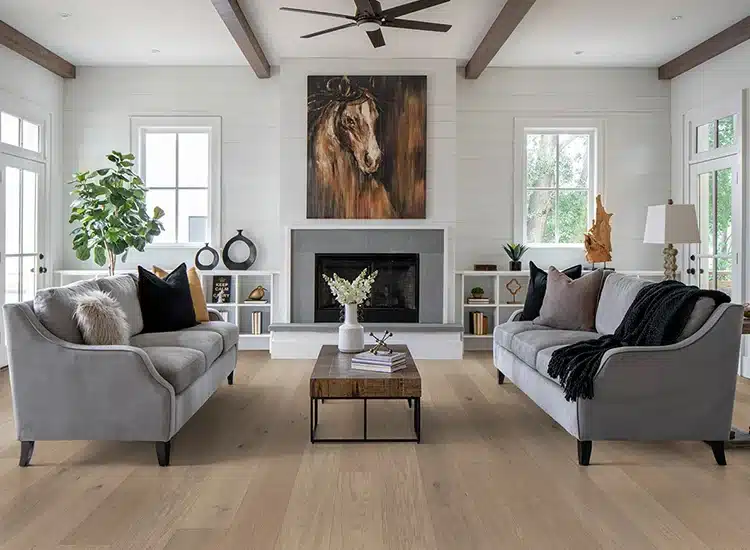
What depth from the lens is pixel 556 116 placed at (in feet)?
24.9

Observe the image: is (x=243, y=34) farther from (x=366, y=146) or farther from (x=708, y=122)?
(x=708, y=122)

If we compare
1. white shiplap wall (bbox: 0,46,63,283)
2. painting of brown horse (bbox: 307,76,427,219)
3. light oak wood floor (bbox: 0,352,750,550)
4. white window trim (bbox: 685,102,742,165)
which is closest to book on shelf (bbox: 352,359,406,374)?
light oak wood floor (bbox: 0,352,750,550)

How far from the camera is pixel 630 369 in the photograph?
357 centimetres

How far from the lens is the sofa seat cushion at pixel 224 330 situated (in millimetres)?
5199

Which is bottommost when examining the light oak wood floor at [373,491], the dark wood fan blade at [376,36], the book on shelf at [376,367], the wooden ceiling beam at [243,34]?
the light oak wood floor at [373,491]

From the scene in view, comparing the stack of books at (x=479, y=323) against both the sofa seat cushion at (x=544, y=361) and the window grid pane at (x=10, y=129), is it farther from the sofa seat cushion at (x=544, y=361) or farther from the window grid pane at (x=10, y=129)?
the window grid pane at (x=10, y=129)

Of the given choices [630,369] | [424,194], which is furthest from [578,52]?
[630,369]

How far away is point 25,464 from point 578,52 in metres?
5.90

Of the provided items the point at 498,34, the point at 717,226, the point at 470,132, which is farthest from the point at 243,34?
the point at 717,226

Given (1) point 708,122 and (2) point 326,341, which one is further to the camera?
(2) point 326,341

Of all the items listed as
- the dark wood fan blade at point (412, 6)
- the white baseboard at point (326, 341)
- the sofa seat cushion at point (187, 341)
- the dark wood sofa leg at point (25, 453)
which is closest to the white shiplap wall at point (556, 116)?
the white baseboard at point (326, 341)

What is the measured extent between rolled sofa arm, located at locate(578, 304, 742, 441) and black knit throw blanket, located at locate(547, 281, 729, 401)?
78 mm

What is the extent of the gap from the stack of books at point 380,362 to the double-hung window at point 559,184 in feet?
12.6

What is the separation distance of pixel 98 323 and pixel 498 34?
404cm
